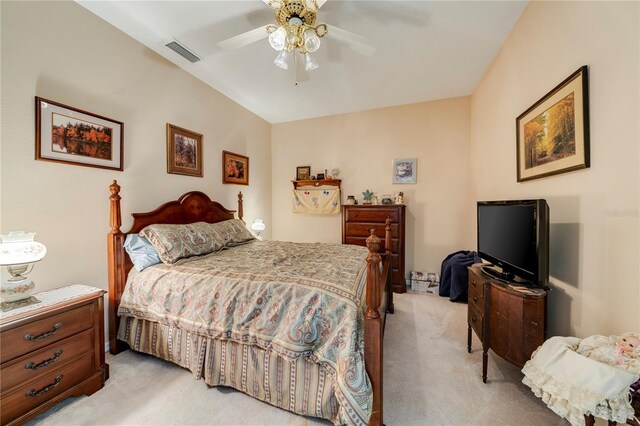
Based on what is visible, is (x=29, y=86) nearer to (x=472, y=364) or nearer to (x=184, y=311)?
(x=184, y=311)

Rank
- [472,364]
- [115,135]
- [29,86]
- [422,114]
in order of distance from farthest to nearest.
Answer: [422,114] → [115,135] → [472,364] → [29,86]

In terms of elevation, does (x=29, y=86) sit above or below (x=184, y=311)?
above

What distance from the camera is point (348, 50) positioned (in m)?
2.55

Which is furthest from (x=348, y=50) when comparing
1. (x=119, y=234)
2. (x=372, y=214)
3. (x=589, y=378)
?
(x=589, y=378)

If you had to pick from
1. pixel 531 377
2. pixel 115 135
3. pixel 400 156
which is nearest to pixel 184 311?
pixel 115 135

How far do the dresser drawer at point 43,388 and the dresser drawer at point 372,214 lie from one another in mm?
3240

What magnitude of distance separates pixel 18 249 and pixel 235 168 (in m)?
2.60

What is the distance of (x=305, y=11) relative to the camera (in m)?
1.72

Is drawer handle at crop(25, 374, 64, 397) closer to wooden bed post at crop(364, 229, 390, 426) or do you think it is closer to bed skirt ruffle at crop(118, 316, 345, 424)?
bed skirt ruffle at crop(118, 316, 345, 424)

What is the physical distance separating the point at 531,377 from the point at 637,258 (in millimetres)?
766

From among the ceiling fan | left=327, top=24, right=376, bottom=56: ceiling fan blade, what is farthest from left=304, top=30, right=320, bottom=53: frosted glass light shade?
left=327, top=24, right=376, bottom=56: ceiling fan blade

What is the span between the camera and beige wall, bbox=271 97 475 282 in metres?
3.75

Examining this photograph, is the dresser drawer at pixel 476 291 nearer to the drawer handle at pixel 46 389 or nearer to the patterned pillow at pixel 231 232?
the patterned pillow at pixel 231 232

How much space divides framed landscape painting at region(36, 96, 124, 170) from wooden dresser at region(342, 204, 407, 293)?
294cm
